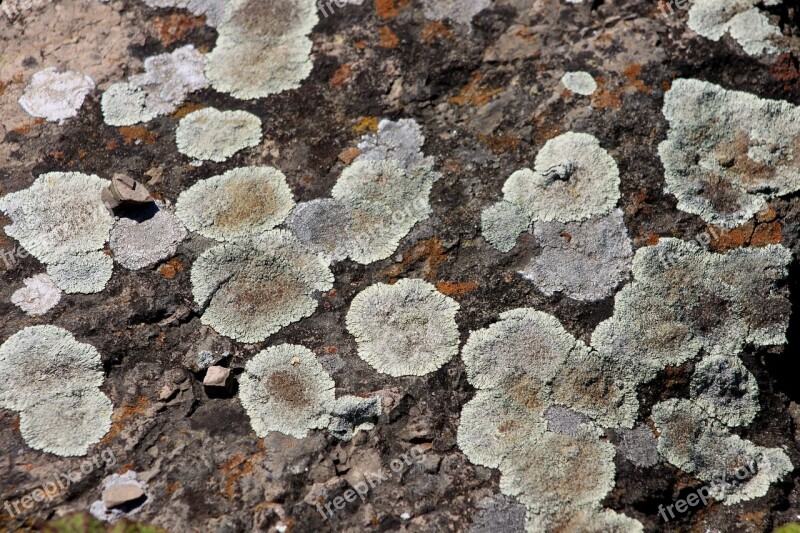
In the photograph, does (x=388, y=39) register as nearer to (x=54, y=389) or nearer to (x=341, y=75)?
(x=341, y=75)

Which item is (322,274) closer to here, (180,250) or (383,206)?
(383,206)

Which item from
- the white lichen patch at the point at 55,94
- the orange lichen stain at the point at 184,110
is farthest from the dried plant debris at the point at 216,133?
the white lichen patch at the point at 55,94

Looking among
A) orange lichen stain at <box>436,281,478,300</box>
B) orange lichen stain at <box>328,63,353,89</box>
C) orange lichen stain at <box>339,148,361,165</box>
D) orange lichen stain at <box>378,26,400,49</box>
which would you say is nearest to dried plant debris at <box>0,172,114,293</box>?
orange lichen stain at <box>339,148,361,165</box>

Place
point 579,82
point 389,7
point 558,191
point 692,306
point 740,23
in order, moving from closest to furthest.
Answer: point 692,306 < point 558,191 < point 579,82 < point 740,23 < point 389,7

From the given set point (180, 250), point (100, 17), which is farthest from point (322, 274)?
point (100, 17)

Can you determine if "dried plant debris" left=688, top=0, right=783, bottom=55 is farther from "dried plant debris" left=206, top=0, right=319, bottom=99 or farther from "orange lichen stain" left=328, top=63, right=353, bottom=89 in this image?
"dried plant debris" left=206, top=0, right=319, bottom=99

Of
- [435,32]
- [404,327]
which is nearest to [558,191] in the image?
[404,327]

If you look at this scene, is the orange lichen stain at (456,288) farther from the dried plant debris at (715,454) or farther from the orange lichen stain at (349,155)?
the dried plant debris at (715,454)
